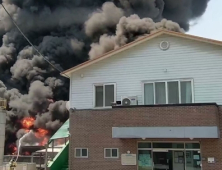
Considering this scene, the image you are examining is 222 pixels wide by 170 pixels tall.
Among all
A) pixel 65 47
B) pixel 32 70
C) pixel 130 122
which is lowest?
pixel 130 122

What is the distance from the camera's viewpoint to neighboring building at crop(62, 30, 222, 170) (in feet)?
44.5

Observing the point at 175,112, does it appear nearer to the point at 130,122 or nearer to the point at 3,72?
the point at 130,122

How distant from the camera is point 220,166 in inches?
523

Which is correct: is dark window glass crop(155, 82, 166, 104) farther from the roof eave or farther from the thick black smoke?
the thick black smoke

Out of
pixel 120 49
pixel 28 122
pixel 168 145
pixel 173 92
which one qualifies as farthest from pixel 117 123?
pixel 28 122

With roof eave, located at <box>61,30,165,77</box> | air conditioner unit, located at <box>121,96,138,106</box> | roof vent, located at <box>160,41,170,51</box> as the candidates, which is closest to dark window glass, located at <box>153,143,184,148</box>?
air conditioner unit, located at <box>121,96,138,106</box>

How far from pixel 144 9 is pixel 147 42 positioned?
42586mm

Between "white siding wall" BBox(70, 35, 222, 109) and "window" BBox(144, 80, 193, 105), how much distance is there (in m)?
0.27

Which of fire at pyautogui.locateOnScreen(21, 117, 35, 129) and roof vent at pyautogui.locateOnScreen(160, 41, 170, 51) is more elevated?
roof vent at pyautogui.locateOnScreen(160, 41, 170, 51)

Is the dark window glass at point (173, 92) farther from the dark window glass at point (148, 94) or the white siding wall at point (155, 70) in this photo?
the dark window glass at point (148, 94)

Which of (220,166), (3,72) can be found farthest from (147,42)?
(3,72)

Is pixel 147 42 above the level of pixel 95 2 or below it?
below

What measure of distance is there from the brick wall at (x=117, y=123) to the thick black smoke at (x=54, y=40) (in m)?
27.3

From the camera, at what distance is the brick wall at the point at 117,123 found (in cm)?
1343
